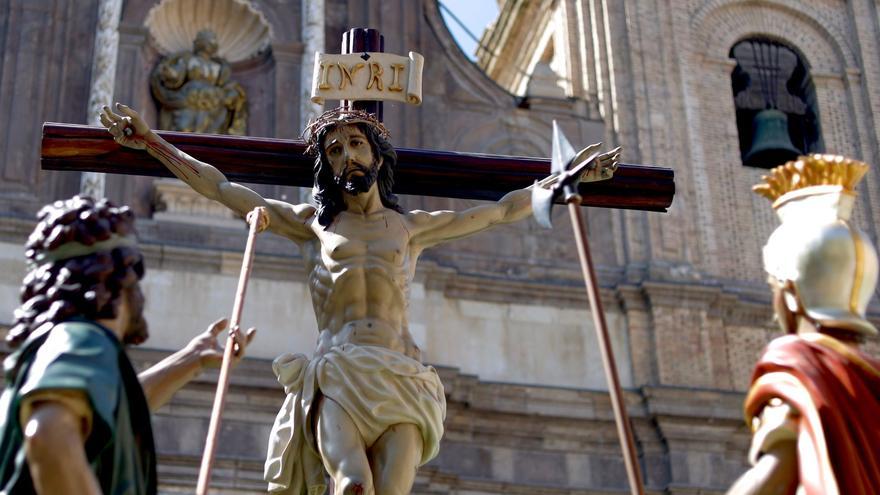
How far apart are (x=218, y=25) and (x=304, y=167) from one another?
10.4 m

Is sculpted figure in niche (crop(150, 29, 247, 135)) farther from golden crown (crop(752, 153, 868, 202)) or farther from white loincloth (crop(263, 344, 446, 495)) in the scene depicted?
golden crown (crop(752, 153, 868, 202))

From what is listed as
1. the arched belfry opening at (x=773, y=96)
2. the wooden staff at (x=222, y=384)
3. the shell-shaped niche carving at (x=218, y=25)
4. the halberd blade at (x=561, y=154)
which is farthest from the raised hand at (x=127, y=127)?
the arched belfry opening at (x=773, y=96)

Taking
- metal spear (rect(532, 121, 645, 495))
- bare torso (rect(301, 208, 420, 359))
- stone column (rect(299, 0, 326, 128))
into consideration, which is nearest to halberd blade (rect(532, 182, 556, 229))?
metal spear (rect(532, 121, 645, 495))

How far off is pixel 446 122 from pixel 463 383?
2.94 meters

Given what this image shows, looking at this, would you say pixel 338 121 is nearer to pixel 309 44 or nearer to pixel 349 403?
pixel 349 403

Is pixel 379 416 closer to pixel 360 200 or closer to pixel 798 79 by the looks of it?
pixel 360 200

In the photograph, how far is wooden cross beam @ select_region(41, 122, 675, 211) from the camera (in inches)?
268

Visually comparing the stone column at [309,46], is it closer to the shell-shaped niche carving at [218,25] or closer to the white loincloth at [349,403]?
the shell-shaped niche carving at [218,25]

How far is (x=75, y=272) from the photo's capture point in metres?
4.01

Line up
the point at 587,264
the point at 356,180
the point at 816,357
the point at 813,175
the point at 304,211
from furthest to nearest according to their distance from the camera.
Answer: the point at 304,211
the point at 356,180
the point at 587,264
the point at 813,175
the point at 816,357

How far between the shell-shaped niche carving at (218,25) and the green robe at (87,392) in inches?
513

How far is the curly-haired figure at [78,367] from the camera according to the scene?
12.0 feet

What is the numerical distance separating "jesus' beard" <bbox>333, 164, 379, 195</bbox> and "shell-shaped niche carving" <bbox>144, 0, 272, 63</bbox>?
10.7 meters

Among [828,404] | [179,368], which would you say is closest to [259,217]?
[179,368]
